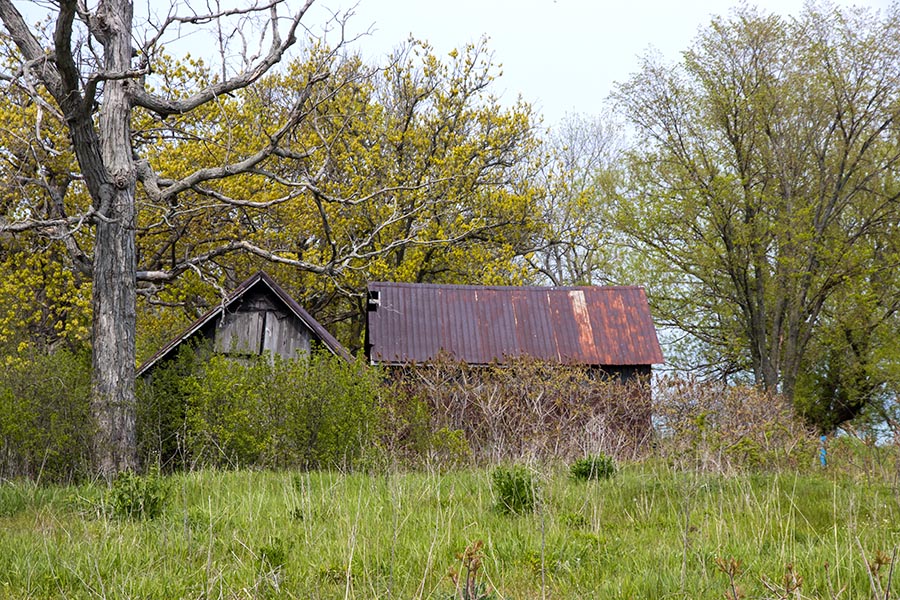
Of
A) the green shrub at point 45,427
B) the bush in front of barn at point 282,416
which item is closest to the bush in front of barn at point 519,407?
the bush in front of barn at point 282,416

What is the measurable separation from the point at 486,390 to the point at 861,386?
1743 centimetres

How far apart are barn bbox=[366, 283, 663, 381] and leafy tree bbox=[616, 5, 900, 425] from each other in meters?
5.80

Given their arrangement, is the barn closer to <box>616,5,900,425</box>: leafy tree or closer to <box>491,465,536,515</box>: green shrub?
<box>616,5,900,425</box>: leafy tree

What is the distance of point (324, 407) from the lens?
11109mm

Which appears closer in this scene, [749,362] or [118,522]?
[118,522]

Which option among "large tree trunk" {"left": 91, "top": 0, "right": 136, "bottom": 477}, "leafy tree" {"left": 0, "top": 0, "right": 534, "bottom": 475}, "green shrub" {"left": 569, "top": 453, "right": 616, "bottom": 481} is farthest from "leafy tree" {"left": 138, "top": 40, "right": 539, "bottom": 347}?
"green shrub" {"left": 569, "top": 453, "right": 616, "bottom": 481}

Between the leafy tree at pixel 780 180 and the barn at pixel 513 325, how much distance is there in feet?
19.0

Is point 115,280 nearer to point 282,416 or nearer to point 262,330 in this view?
point 282,416

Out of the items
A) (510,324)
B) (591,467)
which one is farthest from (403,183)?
(591,467)

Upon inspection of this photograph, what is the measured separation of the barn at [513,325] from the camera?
20.0 metres

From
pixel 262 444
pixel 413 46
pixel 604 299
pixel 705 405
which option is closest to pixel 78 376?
pixel 262 444

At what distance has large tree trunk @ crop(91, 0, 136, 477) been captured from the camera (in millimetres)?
10680

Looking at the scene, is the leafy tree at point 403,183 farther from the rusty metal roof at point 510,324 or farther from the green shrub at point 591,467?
the green shrub at point 591,467

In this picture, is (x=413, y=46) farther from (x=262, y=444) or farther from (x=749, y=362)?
(x=262, y=444)
